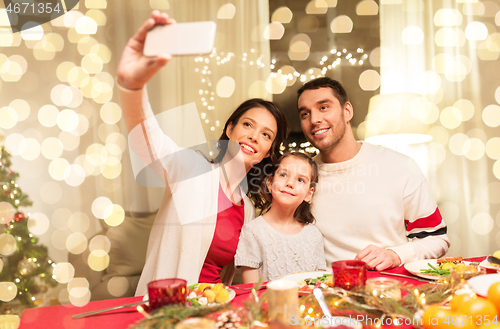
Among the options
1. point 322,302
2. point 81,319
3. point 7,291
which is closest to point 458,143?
point 322,302

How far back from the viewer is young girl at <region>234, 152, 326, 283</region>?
1.33m

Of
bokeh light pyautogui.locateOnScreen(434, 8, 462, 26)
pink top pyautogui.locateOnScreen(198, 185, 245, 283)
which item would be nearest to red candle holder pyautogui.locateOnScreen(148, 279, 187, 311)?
pink top pyautogui.locateOnScreen(198, 185, 245, 283)

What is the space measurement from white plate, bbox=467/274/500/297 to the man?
1.96 feet

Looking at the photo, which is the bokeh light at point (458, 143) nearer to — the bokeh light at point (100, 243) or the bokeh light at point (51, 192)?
the bokeh light at point (100, 243)

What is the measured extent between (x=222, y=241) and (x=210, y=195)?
202 millimetres

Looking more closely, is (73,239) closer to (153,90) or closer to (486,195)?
(153,90)

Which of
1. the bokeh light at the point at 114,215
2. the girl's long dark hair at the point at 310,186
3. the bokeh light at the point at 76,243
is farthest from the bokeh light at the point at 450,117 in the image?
the bokeh light at the point at 76,243

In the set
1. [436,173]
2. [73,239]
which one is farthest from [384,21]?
[73,239]

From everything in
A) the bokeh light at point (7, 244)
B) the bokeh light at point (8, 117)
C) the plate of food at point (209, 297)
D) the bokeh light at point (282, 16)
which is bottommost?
the bokeh light at point (7, 244)

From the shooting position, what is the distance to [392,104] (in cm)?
227

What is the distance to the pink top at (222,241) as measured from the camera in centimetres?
133

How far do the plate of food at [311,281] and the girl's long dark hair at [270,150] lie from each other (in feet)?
2.05

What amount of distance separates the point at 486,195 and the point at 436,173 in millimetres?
410

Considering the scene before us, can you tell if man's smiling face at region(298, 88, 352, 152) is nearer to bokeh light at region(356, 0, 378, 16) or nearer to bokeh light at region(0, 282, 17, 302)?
bokeh light at region(356, 0, 378, 16)
